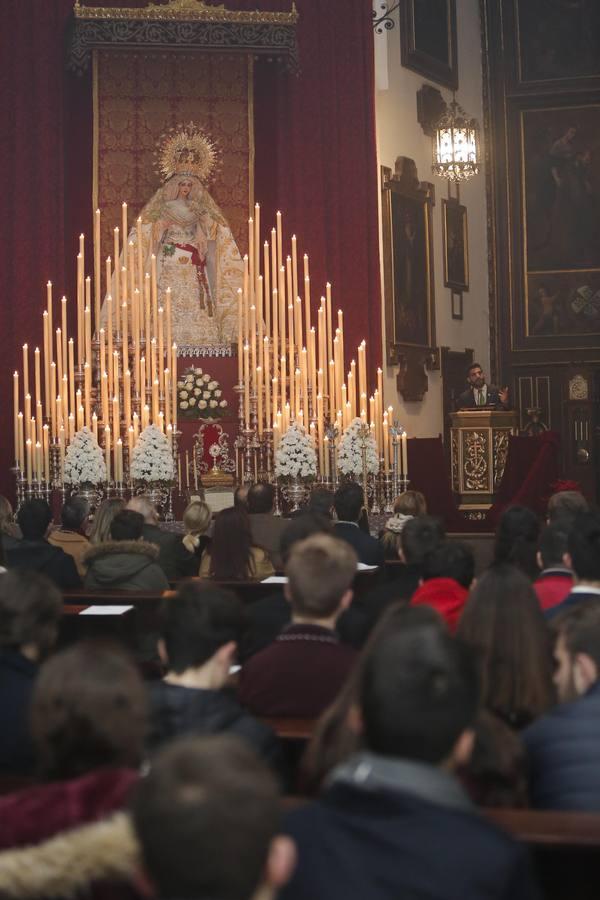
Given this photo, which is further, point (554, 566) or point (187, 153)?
point (187, 153)

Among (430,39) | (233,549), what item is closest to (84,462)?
(233,549)

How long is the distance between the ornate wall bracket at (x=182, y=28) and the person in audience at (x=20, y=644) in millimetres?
11301

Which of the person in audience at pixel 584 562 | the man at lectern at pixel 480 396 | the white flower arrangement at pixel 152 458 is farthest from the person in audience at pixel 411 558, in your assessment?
the man at lectern at pixel 480 396

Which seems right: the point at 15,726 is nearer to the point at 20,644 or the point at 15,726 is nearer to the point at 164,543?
the point at 20,644

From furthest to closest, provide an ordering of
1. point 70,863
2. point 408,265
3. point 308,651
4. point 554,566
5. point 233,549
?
point 408,265, point 233,549, point 554,566, point 308,651, point 70,863

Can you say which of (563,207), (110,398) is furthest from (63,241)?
(563,207)

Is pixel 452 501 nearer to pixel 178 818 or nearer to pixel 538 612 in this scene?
pixel 538 612

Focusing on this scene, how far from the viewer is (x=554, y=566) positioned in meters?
6.02

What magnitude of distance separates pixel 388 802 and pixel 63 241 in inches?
541

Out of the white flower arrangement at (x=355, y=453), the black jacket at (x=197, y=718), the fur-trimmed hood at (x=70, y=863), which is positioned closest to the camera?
the fur-trimmed hood at (x=70, y=863)

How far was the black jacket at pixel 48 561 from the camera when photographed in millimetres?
7711

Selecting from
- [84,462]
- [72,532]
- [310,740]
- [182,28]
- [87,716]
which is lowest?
[310,740]

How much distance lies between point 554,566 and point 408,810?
3.93 m

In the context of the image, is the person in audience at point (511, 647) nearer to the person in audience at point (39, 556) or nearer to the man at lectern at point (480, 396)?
the person in audience at point (39, 556)
